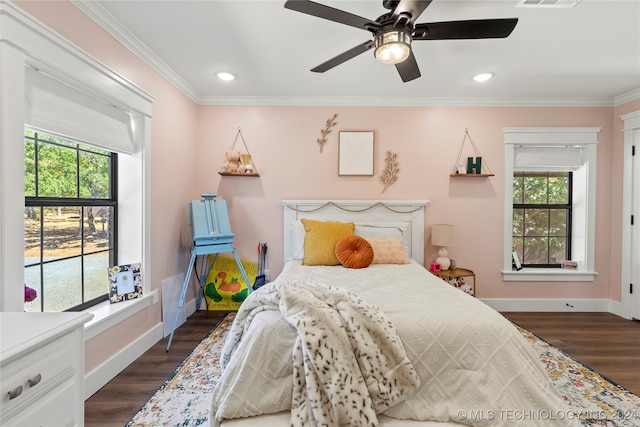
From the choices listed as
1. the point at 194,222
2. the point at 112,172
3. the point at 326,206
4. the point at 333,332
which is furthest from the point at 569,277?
the point at 112,172

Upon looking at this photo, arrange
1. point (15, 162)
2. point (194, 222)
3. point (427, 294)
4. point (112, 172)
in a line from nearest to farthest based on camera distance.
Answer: point (15, 162) → point (427, 294) → point (112, 172) → point (194, 222)

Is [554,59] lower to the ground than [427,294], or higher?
higher

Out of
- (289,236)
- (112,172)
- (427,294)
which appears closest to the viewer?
(427,294)

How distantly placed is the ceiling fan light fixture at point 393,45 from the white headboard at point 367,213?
1915mm

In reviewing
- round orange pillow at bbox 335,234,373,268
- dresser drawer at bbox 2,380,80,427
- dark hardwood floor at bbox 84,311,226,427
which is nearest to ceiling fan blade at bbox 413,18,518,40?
round orange pillow at bbox 335,234,373,268

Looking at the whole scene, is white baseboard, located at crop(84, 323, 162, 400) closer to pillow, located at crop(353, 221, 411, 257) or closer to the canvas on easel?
the canvas on easel

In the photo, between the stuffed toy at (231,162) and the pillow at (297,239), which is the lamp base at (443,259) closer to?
the pillow at (297,239)

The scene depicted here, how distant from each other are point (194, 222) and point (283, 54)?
1.73 m

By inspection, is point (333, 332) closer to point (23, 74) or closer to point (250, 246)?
point (23, 74)

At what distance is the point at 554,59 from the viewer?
256 centimetres

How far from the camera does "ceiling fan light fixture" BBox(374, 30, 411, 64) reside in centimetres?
166

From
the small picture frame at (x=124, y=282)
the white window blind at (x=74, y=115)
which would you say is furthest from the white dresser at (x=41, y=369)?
the small picture frame at (x=124, y=282)

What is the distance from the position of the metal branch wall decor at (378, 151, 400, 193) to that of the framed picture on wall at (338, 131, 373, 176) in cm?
17

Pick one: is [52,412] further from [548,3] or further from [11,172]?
[548,3]
